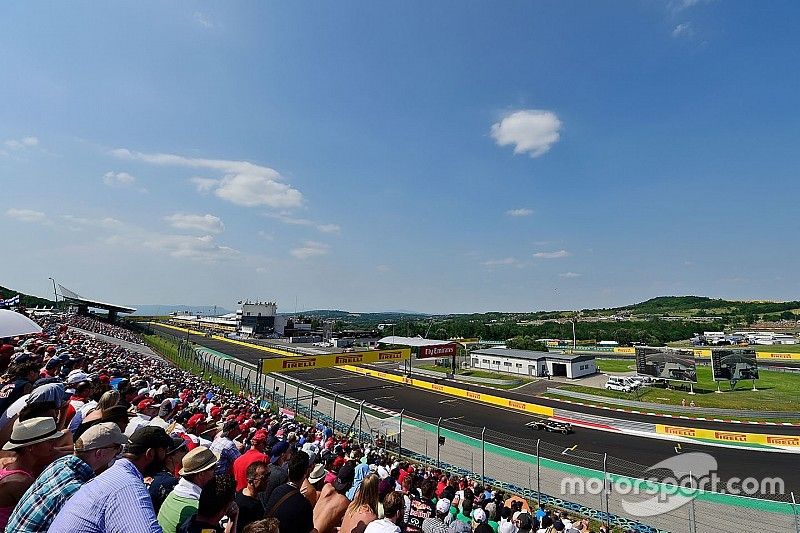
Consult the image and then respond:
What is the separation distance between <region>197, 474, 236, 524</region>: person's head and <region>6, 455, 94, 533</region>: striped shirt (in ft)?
2.65

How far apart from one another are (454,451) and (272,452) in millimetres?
14053

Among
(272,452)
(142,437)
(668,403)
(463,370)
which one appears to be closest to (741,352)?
(668,403)

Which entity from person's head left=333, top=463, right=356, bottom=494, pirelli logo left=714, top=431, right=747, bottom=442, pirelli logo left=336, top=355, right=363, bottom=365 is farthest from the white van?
person's head left=333, top=463, right=356, bottom=494

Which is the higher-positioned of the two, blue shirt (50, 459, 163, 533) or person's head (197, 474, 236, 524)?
blue shirt (50, 459, 163, 533)

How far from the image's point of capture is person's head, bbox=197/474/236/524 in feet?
10.1

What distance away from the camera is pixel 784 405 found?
29.7m

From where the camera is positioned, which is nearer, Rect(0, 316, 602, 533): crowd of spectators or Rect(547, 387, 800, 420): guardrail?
Rect(0, 316, 602, 533): crowd of spectators

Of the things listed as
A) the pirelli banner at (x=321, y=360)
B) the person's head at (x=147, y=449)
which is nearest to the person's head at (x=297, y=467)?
the person's head at (x=147, y=449)

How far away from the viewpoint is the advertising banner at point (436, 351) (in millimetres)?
46062

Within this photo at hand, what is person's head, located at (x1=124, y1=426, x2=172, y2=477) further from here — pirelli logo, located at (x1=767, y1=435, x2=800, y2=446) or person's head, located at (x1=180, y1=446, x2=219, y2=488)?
pirelli logo, located at (x1=767, y1=435, x2=800, y2=446)

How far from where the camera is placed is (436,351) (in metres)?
47.3

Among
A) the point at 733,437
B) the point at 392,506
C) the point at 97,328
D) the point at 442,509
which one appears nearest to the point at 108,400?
the point at 392,506

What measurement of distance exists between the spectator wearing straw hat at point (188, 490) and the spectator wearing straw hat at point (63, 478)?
59cm

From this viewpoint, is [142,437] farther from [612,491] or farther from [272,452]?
[612,491]
